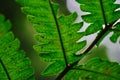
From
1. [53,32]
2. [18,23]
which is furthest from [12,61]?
[18,23]

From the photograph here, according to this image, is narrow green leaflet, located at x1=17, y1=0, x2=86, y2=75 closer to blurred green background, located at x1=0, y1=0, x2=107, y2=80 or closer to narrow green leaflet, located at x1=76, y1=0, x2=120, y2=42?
narrow green leaflet, located at x1=76, y1=0, x2=120, y2=42

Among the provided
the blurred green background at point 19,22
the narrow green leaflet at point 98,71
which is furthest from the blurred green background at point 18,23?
the narrow green leaflet at point 98,71

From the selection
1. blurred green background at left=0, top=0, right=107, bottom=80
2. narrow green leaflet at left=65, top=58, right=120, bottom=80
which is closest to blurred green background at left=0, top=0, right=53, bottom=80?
blurred green background at left=0, top=0, right=107, bottom=80

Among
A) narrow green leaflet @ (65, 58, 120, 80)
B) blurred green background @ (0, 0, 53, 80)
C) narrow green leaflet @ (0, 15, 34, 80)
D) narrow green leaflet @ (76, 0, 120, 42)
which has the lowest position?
blurred green background @ (0, 0, 53, 80)

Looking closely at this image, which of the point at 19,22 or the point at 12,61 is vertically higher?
the point at 12,61

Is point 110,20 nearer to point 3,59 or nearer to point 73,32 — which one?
point 73,32

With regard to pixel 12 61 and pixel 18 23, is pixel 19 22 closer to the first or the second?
pixel 18 23
